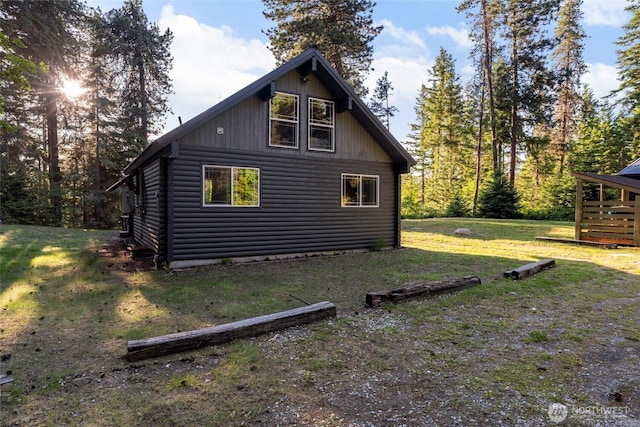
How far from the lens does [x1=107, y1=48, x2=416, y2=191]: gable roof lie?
25.8 ft

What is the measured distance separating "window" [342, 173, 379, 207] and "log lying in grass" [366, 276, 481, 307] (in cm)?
513

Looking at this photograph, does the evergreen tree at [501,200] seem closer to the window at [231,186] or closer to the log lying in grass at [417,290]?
the log lying in grass at [417,290]

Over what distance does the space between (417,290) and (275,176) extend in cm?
531

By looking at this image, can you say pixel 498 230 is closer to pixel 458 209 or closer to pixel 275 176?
pixel 458 209

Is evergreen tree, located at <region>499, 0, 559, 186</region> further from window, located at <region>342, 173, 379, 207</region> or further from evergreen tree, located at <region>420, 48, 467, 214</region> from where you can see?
window, located at <region>342, 173, 379, 207</region>

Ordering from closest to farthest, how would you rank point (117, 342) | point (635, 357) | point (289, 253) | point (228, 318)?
point (635, 357) → point (117, 342) → point (228, 318) → point (289, 253)

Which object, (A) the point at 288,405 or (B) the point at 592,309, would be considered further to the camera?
(B) the point at 592,309

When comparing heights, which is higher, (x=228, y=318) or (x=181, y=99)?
(x=181, y=99)

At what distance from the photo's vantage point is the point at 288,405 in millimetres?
2674

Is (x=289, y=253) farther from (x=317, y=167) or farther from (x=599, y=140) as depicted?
(x=599, y=140)

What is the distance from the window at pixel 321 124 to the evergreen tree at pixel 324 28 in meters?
7.54

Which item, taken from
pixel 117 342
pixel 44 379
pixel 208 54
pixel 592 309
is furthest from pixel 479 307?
pixel 208 54

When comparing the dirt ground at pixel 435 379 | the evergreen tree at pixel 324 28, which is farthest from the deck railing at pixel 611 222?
the evergreen tree at pixel 324 28

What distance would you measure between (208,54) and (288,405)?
12917 millimetres
